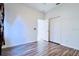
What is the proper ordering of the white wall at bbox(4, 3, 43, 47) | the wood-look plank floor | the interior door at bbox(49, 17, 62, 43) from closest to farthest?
the wood-look plank floor
the white wall at bbox(4, 3, 43, 47)
the interior door at bbox(49, 17, 62, 43)

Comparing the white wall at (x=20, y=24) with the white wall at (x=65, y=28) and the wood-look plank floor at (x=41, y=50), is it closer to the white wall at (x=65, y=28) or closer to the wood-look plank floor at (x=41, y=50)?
the wood-look plank floor at (x=41, y=50)

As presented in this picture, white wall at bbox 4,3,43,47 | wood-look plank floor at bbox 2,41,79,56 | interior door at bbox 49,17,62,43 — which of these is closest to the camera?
wood-look plank floor at bbox 2,41,79,56

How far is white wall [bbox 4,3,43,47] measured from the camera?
2.49 meters

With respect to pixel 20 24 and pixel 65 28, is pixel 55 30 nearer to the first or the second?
pixel 65 28

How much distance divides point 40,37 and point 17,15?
70 centimetres

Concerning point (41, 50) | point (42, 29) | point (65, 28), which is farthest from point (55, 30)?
point (41, 50)

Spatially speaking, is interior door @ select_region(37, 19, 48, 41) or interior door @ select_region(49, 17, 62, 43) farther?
interior door @ select_region(49, 17, 62, 43)

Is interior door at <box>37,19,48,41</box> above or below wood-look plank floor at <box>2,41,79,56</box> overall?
above

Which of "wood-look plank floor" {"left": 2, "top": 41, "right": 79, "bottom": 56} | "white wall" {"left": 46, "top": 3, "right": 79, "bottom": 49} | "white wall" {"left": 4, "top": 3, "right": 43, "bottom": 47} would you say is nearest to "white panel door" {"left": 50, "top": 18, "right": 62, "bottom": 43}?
"white wall" {"left": 46, "top": 3, "right": 79, "bottom": 49}

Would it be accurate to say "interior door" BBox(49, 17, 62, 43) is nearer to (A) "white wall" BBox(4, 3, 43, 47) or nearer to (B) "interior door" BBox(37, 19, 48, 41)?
(B) "interior door" BBox(37, 19, 48, 41)

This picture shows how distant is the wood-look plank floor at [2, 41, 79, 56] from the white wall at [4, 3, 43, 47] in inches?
5.3

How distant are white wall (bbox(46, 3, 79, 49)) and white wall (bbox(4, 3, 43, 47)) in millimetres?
443

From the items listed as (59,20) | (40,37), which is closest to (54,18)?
(59,20)

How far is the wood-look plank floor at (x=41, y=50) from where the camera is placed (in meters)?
2.31
